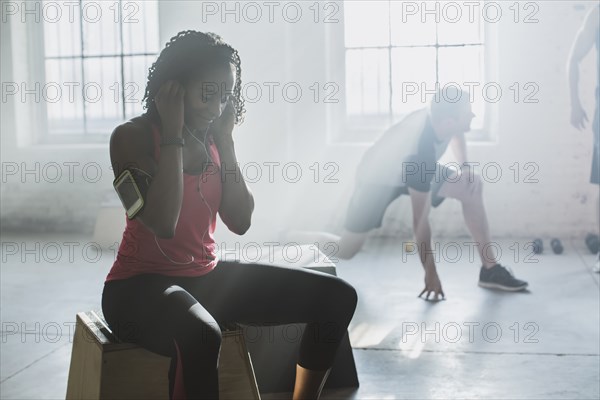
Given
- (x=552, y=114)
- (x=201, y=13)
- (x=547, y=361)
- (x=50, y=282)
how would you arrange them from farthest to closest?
(x=201, y=13) → (x=552, y=114) → (x=50, y=282) → (x=547, y=361)

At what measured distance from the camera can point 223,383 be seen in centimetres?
Result: 235

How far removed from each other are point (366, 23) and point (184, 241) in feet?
15.5

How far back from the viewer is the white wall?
627 centimetres

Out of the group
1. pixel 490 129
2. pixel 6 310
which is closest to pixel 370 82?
pixel 490 129

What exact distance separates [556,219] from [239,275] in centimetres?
452

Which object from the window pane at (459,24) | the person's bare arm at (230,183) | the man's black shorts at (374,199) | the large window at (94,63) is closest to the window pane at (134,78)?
the large window at (94,63)

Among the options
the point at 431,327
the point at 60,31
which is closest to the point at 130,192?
the point at 431,327

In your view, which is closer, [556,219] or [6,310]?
[6,310]

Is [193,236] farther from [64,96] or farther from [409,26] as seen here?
[64,96]

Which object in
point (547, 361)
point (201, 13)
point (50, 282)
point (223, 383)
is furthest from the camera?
point (201, 13)

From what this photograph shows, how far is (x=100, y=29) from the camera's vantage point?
24.1ft

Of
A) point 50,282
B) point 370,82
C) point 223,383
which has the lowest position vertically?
→ point 50,282

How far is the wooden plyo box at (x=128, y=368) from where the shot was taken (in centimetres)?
221

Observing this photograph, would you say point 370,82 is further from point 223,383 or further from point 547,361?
point 223,383
